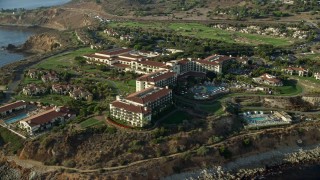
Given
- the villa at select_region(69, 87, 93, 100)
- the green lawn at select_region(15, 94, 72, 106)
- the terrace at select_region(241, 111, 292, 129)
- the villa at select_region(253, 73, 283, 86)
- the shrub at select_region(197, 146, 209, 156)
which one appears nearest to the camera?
the shrub at select_region(197, 146, 209, 156)

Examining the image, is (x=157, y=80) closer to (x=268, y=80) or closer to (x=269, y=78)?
(x=268, y=80)

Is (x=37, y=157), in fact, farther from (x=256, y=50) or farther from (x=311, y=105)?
(x=256, y=50)

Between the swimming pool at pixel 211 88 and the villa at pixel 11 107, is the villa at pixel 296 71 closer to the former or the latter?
the swimming pool at pixel 211 88

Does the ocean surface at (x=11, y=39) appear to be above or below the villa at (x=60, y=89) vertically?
below

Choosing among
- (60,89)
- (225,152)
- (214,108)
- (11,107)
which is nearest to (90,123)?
(11,107)

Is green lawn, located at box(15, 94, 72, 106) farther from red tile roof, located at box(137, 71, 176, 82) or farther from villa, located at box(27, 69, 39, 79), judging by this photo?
red tile roof, located at box(137, 71, 176, 82)

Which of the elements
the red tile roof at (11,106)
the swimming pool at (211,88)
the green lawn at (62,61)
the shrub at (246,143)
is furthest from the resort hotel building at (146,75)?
the red tile roof at (11,106)

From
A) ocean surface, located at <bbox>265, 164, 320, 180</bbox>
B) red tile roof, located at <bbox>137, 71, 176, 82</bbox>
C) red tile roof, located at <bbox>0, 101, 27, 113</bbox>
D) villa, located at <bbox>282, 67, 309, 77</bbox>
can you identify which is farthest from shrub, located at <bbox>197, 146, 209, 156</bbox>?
villa, located at <bbox>282, 67, 309, 77</bbox>
